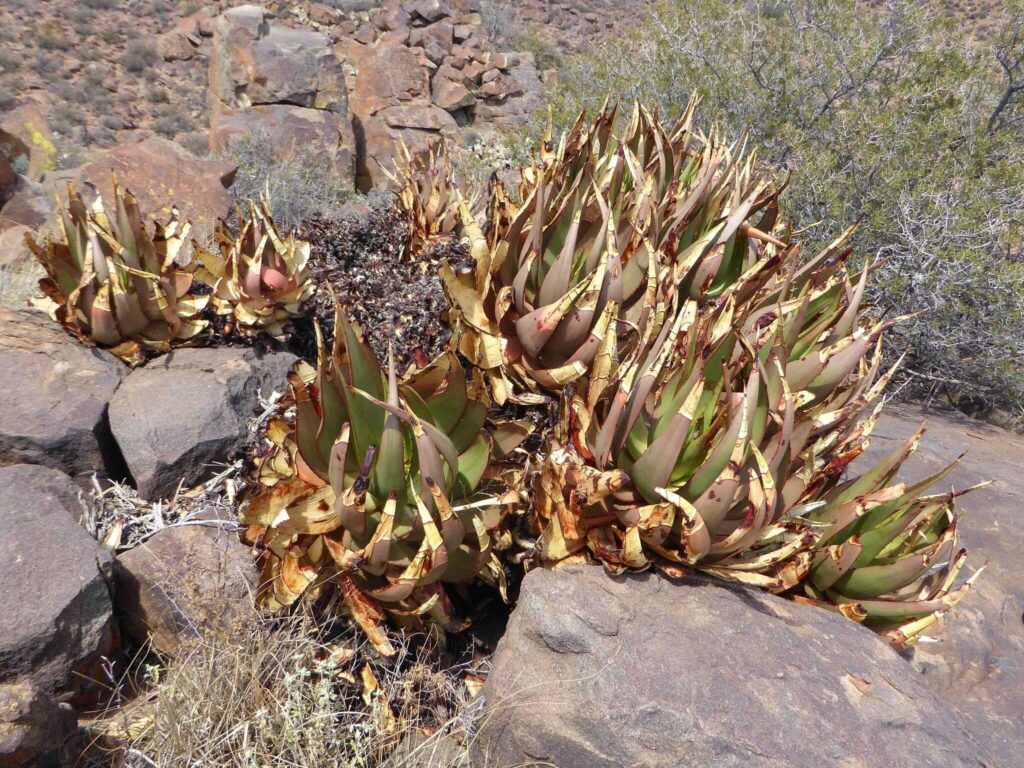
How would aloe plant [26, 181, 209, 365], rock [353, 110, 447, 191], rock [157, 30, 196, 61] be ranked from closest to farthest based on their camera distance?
aloe plant [26, 181, 209, 365] → rock [353, 110, 447, 191] → rock [157, 30, 196, 61]

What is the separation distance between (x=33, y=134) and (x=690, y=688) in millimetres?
14926

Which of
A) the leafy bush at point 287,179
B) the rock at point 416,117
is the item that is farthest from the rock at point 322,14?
the leafy bush at point 287,179

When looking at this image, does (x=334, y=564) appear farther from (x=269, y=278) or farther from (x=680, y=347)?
(x=269, y=278)

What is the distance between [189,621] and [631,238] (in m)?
1.98

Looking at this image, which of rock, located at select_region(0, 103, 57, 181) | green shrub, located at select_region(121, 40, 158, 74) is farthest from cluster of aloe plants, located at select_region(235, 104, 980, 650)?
green shrub, located at select_region(121, 40, 158, 74)

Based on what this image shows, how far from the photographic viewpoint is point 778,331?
2045 millimetres

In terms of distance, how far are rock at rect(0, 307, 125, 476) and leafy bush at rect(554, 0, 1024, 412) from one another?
161 inches

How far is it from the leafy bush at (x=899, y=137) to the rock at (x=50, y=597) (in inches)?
165

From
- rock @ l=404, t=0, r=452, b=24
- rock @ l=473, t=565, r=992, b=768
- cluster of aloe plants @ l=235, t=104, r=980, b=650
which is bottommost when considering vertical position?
rock @ l=473, t=565, r=992, b=768

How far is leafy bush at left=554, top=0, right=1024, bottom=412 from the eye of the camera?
4887 mm

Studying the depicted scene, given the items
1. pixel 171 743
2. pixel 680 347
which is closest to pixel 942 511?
pixel 680 347

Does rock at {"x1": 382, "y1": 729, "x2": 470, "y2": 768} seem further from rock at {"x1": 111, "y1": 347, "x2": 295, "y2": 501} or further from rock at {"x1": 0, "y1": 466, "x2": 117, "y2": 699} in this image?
rock at {"x1": 111, "y1": 347, "x2": 295, "y2": 501}

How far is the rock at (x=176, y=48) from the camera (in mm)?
19781

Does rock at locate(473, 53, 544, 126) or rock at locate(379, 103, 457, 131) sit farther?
rock at locate(473, 53, 544, 126)
